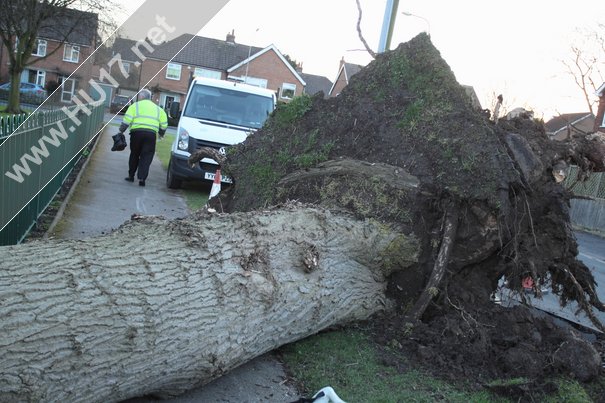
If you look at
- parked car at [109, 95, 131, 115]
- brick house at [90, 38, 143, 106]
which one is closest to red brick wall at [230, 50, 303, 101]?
parked car at [109, 95, 131, 115]

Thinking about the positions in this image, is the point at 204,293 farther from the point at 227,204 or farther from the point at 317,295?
the point at 227,204

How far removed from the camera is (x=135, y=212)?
984 cm

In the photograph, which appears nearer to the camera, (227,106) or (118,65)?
(118,65)

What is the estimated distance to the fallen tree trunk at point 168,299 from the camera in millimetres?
2934

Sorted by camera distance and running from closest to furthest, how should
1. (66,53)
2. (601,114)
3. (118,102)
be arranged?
(118,102) → (601,114) → (66,53)

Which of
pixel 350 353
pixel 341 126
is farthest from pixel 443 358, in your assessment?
pixel 341 126

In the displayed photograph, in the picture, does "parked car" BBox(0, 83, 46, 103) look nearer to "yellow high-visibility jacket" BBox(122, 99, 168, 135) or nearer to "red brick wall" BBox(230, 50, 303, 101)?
"red brick wall" BBox(230, 50, 303, 101)

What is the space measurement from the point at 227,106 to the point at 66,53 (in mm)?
32552

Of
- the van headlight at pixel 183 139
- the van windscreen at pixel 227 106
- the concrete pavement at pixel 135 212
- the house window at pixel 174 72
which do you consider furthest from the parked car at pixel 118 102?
the house window at pixel 174 72

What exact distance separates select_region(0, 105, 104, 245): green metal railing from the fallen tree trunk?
7.30ft

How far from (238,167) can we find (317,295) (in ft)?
9.32

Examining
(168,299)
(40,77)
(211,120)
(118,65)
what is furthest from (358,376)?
(40,77)

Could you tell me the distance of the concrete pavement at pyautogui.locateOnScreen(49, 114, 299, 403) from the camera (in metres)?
4.05

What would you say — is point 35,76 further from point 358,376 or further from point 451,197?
point 358,376
